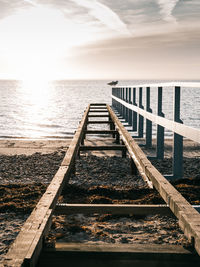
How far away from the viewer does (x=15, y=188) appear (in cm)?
450

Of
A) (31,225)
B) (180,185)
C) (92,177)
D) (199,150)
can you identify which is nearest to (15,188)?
(92,177)

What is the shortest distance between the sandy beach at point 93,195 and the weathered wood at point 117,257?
171 mm

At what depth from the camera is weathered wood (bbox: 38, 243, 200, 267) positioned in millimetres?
1918

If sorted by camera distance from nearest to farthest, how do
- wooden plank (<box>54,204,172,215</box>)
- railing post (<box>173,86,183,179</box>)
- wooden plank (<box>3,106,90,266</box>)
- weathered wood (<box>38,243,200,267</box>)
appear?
wooden plank (<box>3,106,90,266</box>), weathered wood (<box>38,243,200,267</box>), wooden plank (<box>54,204,172,215</box>), railing post (<box>173,86,183,179</box>)

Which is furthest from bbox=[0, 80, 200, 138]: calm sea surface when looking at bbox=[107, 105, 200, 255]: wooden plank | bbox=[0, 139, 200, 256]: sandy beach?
bbox=[107, 105, 200, 255]: wooden plank

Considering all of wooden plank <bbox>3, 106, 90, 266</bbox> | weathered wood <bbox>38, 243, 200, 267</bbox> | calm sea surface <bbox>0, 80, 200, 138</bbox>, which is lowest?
calm sea surface <bbox>0, 80, 200, 138</bbox>

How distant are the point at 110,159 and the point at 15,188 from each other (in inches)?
112

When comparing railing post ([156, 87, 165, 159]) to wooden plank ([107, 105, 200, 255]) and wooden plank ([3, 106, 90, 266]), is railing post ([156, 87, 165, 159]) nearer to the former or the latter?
wooden plank ([107, 105, 200, 255])

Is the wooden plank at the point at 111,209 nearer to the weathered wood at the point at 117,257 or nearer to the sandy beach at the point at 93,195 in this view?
the sandy beach at the point at 93,195

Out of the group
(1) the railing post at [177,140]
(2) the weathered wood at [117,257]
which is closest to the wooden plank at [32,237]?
(2) the weathered wood at [117,257]

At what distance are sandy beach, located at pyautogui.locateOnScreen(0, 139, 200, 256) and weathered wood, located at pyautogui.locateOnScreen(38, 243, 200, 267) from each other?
171mm

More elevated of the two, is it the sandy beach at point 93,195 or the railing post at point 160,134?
the railing post at point 160,134

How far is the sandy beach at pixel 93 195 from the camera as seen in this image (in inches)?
113

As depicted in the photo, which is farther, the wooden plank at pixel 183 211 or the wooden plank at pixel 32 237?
the wooden plank at pixel 183 211
